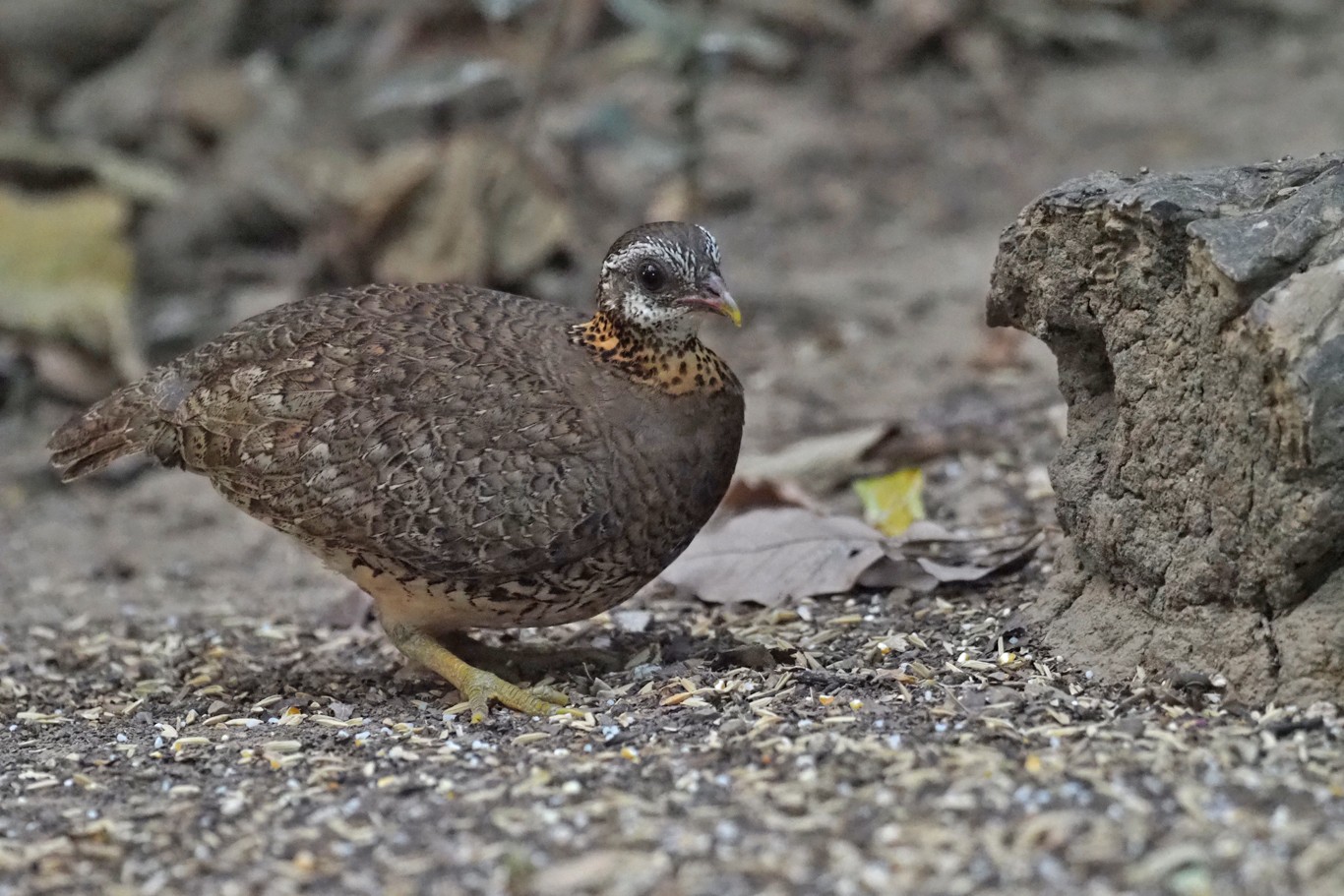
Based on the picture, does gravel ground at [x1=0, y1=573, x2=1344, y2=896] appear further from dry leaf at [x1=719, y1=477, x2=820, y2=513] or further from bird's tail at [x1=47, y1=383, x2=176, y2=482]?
dry leaf at [x1=719, y1=477, x2=820, y2=513]

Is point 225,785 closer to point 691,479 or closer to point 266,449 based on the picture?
point 266,449

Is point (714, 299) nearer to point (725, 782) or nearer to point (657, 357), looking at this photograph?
point (657, 357)

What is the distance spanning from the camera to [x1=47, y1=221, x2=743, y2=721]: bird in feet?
14.4

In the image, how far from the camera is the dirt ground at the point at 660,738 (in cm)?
320

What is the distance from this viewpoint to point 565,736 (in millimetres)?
4070

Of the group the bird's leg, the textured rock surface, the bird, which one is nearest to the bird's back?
the bird

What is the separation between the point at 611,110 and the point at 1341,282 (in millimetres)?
5749

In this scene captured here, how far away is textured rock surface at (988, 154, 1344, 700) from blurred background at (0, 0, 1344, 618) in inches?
65.9

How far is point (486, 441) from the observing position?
A: 4.44 m

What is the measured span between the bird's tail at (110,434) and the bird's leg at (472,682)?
35.7 inches

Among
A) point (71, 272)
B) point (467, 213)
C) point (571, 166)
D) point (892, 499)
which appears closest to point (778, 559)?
point (892, 499)

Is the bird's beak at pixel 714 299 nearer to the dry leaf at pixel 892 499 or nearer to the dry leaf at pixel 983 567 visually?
the dry leaf at pixel 983 567

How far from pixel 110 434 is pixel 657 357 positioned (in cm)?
166

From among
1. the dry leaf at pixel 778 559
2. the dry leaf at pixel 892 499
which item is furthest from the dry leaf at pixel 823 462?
the dry leaf at pixel 778 559
